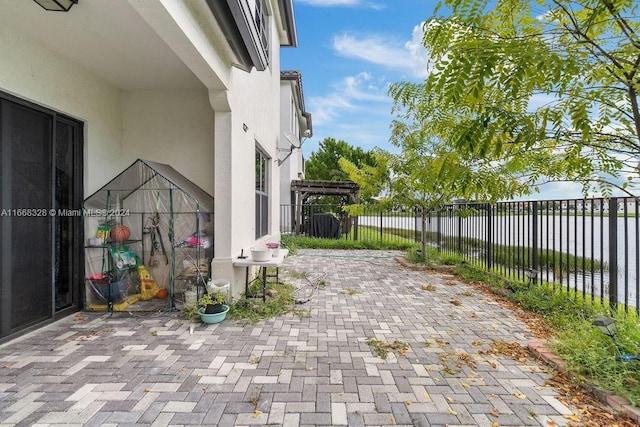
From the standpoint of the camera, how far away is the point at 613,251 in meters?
3.79

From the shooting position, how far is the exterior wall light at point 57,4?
273 cm

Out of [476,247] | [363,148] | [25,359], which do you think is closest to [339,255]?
[476,247]

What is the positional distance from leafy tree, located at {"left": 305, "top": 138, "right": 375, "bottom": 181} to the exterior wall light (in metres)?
25.8

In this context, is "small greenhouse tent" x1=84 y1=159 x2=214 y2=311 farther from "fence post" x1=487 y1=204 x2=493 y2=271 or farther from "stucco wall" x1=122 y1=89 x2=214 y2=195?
"fence post" x1=487 y1=204 x2=493 y2=271

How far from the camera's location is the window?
6613 mm

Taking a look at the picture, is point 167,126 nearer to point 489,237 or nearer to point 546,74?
point 546,74

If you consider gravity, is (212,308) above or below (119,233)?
below

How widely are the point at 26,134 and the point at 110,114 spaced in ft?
4.58

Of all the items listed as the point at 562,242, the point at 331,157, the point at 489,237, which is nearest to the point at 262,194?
the point at 489,237

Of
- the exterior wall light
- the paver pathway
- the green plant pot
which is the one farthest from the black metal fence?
the exterior wall light

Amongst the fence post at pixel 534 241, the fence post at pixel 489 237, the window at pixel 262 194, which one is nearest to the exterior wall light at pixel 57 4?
the window at pixel 262 194

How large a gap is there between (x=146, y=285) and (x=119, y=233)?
88 cm

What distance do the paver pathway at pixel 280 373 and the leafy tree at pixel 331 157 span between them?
25.2m

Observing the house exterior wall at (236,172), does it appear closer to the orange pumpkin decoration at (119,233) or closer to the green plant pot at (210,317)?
the green plant pot at (210,317)
